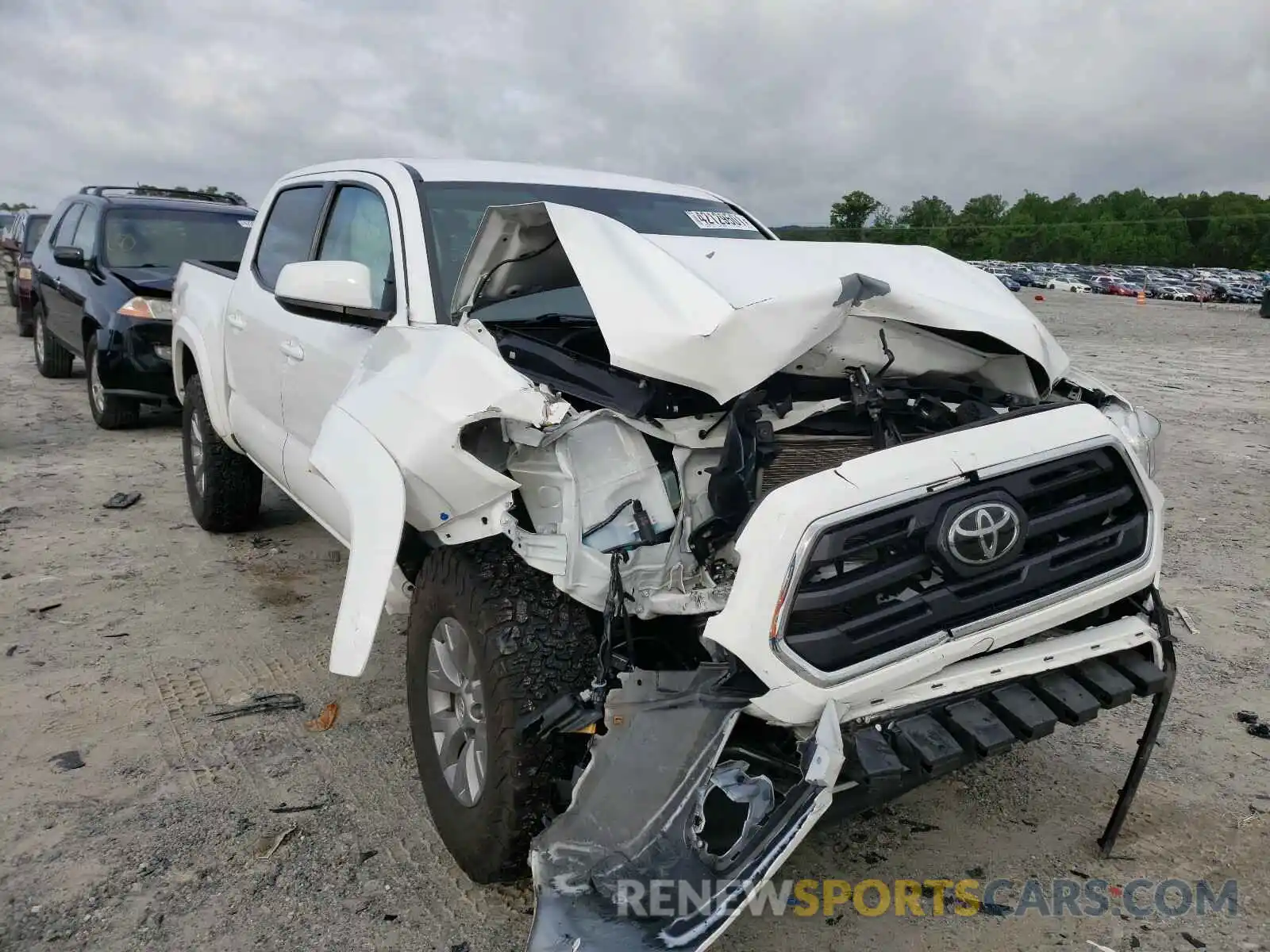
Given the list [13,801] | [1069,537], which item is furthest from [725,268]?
[13,801]

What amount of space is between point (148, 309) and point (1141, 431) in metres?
7.20

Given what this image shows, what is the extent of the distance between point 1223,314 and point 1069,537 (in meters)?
31.0

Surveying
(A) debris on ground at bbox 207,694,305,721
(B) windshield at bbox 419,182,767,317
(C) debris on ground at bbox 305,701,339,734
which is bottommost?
(A) debris on ground at bbox 207,694,305,721

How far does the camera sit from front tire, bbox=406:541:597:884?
2230mm

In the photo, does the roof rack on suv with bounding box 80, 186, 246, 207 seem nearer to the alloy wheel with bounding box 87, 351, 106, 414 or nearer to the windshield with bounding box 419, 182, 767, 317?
the alloy wheel with bounding box 87, 351, 106, 414

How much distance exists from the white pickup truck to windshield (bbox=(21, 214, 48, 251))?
13164 millimetres

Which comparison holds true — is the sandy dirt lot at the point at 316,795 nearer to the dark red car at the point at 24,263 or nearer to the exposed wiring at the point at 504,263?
the exposed wiring at the point at 504,263

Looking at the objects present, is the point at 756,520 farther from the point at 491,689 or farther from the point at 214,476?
the point at 214,476

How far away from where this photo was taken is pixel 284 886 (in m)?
2.49

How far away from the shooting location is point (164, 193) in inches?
374

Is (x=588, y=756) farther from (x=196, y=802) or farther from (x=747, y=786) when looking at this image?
(x=196, y=802)

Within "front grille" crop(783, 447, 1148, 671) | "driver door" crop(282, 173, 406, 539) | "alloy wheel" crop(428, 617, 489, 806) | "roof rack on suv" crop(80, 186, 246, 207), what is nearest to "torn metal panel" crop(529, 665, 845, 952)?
"front grille" crop(783, 447, 1148, 671)

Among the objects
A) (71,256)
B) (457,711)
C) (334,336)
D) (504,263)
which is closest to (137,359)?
(71,256)

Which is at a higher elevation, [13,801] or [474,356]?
[474,356]
